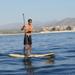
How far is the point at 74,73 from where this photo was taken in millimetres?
21938

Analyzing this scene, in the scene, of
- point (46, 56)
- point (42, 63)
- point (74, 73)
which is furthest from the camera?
point (46, 56)

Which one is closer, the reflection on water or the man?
the reflection on water

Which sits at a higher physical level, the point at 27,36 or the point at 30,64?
the point at 27,36

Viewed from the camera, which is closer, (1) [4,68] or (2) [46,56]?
(1) [4,68]

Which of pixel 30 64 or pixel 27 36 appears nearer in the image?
pixel 30 64

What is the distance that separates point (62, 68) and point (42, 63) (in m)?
3.24

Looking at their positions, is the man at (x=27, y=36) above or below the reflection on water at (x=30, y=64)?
above

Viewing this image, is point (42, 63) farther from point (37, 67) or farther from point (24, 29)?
point (24, 29)

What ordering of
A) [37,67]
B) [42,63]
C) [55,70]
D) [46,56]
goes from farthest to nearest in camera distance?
[46,56] → [42,63] → [37,67] → [55,70]

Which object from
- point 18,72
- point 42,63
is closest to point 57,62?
point 42,63

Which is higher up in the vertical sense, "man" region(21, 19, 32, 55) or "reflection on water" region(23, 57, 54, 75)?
"man" region(21, 19, 32, 55)

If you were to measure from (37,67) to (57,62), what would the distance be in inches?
Answer: 116

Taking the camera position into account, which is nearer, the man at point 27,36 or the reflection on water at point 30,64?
the reflection on water at point 30,64

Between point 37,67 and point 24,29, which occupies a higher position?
point 24,29
